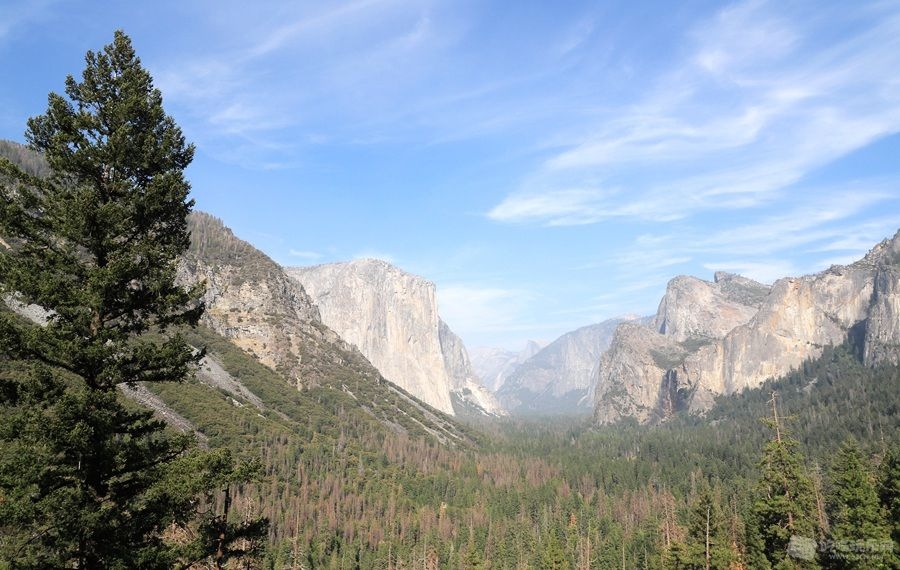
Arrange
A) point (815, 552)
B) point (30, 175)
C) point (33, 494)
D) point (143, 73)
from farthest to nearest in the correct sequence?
1. point (815, 552)
2. point (143, 73)
3. point (30, 175)
4. point (33, 494)

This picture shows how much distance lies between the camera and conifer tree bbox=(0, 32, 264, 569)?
1252 centimetres

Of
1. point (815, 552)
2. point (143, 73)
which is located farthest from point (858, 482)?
point (143, 73)

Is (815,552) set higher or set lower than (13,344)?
lower

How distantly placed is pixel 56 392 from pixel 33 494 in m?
2.31

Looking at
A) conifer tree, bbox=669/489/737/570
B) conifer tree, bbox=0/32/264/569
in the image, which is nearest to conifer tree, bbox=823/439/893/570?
conifer tree, bbox=669/489/737/570

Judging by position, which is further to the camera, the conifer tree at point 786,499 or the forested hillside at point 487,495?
the forested hillside at point 487,495

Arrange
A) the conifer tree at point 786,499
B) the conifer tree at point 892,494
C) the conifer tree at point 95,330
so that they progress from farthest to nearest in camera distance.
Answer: the conifer tree at point 892,494, the conifer tree at point 786,499, the conifer tree at point 95,330

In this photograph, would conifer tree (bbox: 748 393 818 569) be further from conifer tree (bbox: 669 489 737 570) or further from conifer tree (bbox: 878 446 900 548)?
conifer tree (bbox: 669 489 737 570)

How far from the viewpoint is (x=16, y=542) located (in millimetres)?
12773

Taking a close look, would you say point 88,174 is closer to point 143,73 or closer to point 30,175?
point 30,175

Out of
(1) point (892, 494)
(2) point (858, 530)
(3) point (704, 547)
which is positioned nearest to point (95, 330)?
(2) point (858, 530)

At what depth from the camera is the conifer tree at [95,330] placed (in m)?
12.5

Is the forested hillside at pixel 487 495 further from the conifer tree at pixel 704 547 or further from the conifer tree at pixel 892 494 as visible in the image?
the conifer tree at pixel 892 494

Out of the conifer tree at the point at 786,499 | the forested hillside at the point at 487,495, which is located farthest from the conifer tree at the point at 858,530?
the conifer tree at the point at 786,499
